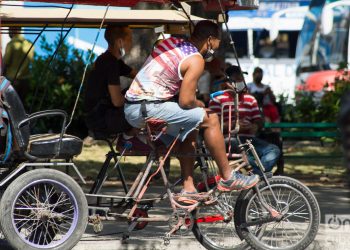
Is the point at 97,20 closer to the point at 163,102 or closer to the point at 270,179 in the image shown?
the point at 163,102

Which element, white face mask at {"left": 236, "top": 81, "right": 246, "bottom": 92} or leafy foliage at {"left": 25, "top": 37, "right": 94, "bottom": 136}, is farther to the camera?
leafy foliage at {"left": 25, "top": 37, "right": 94, "bottom": 136}

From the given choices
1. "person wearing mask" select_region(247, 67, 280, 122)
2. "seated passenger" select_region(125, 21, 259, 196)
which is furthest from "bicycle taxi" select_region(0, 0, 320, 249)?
"person wearing mask" select_region(247, 67, 280, 122)

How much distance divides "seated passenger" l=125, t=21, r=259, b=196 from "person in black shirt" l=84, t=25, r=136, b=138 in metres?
0.23

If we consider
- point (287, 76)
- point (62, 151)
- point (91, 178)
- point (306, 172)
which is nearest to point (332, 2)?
point (287, 76)

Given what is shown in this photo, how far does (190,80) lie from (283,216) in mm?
1309

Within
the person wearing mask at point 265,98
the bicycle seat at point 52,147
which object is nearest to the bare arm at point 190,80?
the bicycle seat at point 52,147

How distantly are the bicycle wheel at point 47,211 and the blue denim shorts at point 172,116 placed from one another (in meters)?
0.66

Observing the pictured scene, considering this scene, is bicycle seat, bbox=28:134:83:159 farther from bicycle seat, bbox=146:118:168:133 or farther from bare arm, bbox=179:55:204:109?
bare arm, bbox=179:55:204:109

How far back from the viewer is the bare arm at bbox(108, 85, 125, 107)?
7.32m

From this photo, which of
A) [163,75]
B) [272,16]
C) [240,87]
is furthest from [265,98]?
[272,16]

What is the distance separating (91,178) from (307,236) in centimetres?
529

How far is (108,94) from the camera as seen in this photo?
7.46m

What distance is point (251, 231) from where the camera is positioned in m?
7.31

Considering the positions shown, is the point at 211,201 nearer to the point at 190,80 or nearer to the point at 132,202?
the point at 132,202
